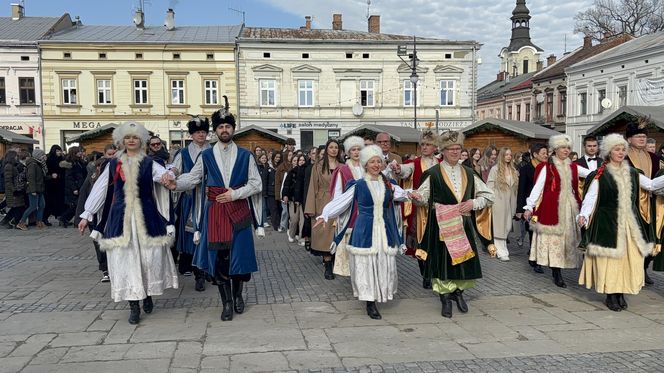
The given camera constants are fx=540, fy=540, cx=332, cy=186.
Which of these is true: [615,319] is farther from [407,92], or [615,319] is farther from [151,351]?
[407,92]

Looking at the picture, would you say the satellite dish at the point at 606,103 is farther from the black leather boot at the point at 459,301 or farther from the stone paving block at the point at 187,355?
the stone paving block at the point at 187,355

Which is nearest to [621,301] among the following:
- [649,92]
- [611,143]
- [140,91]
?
[611,143]

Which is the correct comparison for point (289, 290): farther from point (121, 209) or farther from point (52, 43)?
point (52, 43)

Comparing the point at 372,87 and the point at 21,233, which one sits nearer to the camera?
the point at 21,233

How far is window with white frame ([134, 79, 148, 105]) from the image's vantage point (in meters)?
34.2

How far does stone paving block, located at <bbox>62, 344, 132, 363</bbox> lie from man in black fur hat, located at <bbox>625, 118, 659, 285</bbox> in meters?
5.42

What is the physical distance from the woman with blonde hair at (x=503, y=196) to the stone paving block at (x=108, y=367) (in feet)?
20.3

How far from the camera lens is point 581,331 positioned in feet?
16.5

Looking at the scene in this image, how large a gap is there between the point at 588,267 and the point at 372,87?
3064 cm

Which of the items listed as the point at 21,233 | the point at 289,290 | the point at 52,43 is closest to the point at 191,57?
the point at 52,43

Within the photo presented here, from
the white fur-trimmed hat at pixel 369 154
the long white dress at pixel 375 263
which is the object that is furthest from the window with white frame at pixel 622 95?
the long white dress at pixel 375 263

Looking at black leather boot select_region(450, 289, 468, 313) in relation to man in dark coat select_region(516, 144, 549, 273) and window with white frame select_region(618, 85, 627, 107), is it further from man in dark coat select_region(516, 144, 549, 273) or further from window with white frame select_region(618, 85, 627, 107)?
window with white frame select_region(618, 85, 627, 107)

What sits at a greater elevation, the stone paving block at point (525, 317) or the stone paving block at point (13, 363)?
the stone paving block at point (13, 363)

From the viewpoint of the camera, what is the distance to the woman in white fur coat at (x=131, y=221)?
5.24m
